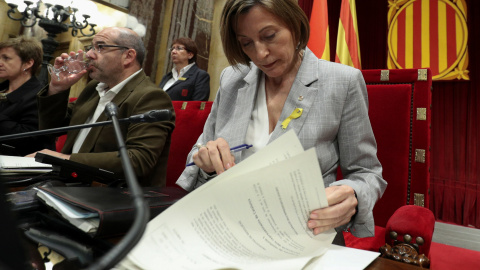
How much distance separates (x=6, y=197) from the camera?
0.18 metres

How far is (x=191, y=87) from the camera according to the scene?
2912 mm

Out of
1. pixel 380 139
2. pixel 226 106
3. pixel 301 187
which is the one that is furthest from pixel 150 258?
pixel 380 139

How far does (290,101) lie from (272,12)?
0.23 m

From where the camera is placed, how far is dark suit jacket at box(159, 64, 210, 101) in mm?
2895

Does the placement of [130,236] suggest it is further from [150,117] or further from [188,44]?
[188,44]

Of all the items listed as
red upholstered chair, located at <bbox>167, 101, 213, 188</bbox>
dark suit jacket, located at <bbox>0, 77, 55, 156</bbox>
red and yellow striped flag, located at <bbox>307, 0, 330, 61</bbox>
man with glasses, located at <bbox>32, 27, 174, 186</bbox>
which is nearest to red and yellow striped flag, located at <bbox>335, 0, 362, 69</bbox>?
red and yellow striped flag, located at <bbox>307, 0, 330, 61</bbox>

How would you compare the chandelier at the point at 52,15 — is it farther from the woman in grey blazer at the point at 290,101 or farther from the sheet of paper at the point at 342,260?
the sheet of paper at the point at 342,260

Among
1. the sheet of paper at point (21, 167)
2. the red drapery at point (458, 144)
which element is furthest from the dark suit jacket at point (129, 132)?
the red drapery at point (458, 144)

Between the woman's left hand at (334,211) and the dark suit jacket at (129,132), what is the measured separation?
2.34 feet

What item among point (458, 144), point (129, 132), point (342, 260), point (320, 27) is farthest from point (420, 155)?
point (458, 144)

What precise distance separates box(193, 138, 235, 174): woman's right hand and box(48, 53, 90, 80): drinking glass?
1.01 m

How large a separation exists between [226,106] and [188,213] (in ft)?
1.97

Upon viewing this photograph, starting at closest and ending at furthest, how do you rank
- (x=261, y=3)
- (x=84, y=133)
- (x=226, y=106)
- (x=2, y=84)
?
(x=261, y=3), (x=226, y=106), (x=84, y=133), (x=2, y=84)

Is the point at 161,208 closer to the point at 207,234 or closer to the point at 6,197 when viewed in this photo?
the point at 207,234
